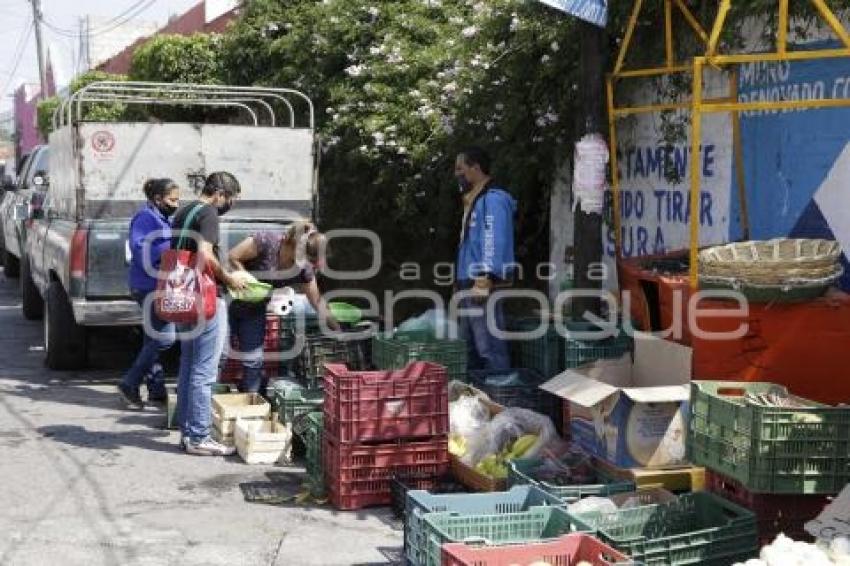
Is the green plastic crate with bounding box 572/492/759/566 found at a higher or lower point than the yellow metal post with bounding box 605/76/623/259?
lower

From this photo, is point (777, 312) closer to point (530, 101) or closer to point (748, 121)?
point (748, 121)

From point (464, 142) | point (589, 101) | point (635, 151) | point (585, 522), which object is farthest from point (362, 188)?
point (585, 522)

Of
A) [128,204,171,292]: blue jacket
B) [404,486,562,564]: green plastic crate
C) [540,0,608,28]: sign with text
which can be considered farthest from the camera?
[128,204,171,292]: blue jacket

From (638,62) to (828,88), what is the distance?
2051 millimetres

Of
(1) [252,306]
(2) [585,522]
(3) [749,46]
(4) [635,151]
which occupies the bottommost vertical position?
(2) [585,522]

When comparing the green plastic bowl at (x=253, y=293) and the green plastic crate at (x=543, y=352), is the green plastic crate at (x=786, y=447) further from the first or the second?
the green plastic bowl at (x=253, y=293)

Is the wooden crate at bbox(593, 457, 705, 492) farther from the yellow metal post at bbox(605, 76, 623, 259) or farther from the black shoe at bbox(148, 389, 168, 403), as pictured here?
the black shoe at bbox(148, 389, 168, 403)

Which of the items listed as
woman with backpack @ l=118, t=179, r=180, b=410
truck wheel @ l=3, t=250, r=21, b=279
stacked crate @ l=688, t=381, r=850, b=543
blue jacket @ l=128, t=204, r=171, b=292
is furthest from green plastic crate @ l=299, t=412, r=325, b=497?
truck wheel @ l=3, t=250, r=21, b=279

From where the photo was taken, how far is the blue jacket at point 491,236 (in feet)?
25.3

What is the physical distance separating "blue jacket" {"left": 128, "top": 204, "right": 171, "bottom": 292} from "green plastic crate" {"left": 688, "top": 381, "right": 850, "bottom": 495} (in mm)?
5021

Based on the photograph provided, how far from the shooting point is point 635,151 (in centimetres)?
931

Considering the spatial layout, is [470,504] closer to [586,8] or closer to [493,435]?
[493,435]

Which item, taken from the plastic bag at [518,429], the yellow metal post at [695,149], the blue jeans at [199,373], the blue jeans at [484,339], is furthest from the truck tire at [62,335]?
the yellow metal post at [695,149]

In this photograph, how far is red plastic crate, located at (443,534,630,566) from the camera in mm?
3990
